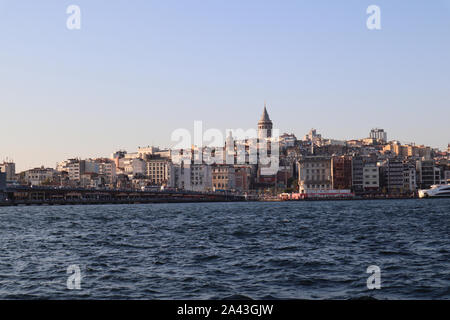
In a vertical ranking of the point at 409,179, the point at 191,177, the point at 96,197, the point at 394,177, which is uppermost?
the point at 191,177

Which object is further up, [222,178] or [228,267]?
[222,178]

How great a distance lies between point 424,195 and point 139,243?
387 feet

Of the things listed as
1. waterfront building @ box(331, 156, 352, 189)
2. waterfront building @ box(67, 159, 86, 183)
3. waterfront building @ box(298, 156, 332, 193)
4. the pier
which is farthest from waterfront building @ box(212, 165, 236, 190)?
waterfront building @ box(67, 159, 86, 183)

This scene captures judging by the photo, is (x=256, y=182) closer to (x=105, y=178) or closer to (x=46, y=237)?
(x=105, y=178)

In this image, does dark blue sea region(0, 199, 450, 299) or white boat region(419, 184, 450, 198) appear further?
white boat region(419, 184, 450, 198)

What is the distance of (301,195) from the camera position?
142500 millimetres

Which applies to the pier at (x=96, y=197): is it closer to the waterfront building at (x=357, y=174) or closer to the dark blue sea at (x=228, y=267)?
the waterfront building at (x=357, y=174)

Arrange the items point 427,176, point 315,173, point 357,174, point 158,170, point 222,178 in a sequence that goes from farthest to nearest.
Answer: point 158,170 < point 222,178 < point 427,176 < point 315,173 < point 357,174

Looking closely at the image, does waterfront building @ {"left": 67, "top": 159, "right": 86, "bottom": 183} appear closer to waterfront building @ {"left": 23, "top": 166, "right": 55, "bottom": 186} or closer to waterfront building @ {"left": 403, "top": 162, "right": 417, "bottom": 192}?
waterfront building @ {"left": 23, "top": 166, "right": 55, "bottom": 186}

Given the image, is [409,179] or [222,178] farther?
[222,178]

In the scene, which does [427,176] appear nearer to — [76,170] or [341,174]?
[341,174]

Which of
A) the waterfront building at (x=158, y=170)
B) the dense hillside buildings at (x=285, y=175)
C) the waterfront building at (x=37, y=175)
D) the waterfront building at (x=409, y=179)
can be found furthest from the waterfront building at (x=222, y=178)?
the waterfront building at (x=37, y=175)

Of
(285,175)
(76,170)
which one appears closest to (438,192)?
(285,175)
